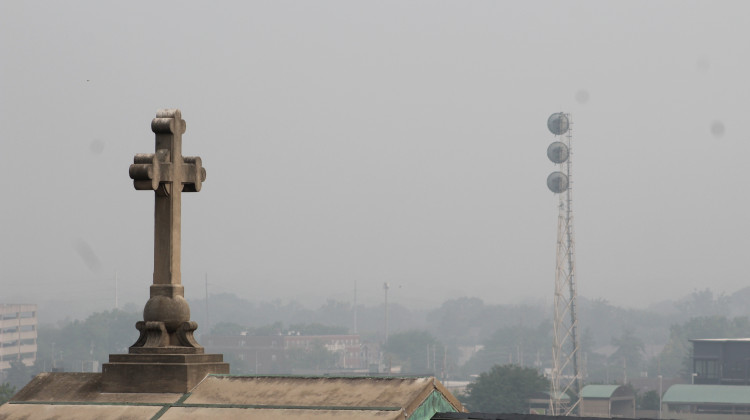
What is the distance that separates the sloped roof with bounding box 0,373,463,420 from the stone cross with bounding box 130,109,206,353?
77cm

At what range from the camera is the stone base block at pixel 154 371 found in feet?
41.4

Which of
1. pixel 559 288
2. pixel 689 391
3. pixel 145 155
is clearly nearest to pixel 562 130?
pixel 559 288

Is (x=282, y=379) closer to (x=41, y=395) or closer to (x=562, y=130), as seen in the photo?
(x=41, y=395)

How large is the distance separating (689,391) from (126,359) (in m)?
170

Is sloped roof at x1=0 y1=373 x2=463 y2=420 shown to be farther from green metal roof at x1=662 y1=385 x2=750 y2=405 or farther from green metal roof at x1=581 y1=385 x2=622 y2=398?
green metal roof at x1=581 y1=385 x2=622 y2=398

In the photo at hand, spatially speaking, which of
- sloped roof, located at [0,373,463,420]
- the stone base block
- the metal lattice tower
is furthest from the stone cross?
the metal lattice tower

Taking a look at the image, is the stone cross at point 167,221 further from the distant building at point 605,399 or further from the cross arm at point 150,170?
the distant building at point 605,399

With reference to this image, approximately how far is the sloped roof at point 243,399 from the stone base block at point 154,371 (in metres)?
0.11

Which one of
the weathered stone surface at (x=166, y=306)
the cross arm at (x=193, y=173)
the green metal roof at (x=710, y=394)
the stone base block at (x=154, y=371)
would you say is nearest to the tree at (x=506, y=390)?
the green metal roof at (x=710, y=394)

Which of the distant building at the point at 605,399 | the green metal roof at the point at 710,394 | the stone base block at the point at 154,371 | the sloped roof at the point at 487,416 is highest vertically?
the stone base block at the point at 154,371

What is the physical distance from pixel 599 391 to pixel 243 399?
178923 mm

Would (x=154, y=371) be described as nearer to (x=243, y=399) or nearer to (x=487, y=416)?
(x=243, y=399)

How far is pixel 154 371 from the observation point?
1280cm

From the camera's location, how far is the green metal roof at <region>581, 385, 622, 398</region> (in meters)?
184
